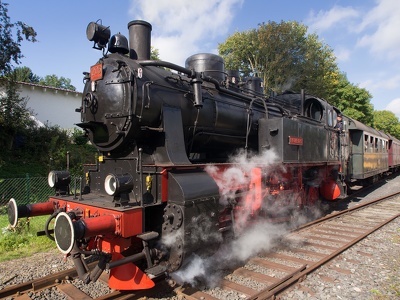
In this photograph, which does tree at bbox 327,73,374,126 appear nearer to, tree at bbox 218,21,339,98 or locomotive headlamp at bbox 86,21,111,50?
tree at bbox 218,21,339,98

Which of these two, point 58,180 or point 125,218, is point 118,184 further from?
point 58,180

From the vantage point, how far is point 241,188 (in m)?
5.16

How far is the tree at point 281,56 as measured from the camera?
20.4 meters

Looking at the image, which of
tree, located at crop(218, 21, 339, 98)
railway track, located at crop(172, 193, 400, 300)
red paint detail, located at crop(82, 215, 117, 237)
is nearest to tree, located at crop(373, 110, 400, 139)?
tree, located at crop(218, 21, 339, 98)

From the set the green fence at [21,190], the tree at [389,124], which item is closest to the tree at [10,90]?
the green fence at [21,190]

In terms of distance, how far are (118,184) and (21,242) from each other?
3.85 m

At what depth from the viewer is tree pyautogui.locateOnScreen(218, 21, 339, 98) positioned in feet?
67.0

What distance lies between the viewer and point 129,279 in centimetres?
362

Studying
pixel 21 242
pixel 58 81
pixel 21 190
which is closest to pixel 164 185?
pixel 21 242

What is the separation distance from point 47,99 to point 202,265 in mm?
21838

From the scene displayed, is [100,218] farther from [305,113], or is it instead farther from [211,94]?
[305,113]

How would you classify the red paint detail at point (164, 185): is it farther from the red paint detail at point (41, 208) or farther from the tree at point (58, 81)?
the tree at point (58, 81)

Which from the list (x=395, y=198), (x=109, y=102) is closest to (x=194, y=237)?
(x=109, y=102)

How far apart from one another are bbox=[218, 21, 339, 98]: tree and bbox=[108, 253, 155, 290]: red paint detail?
61.2ft
